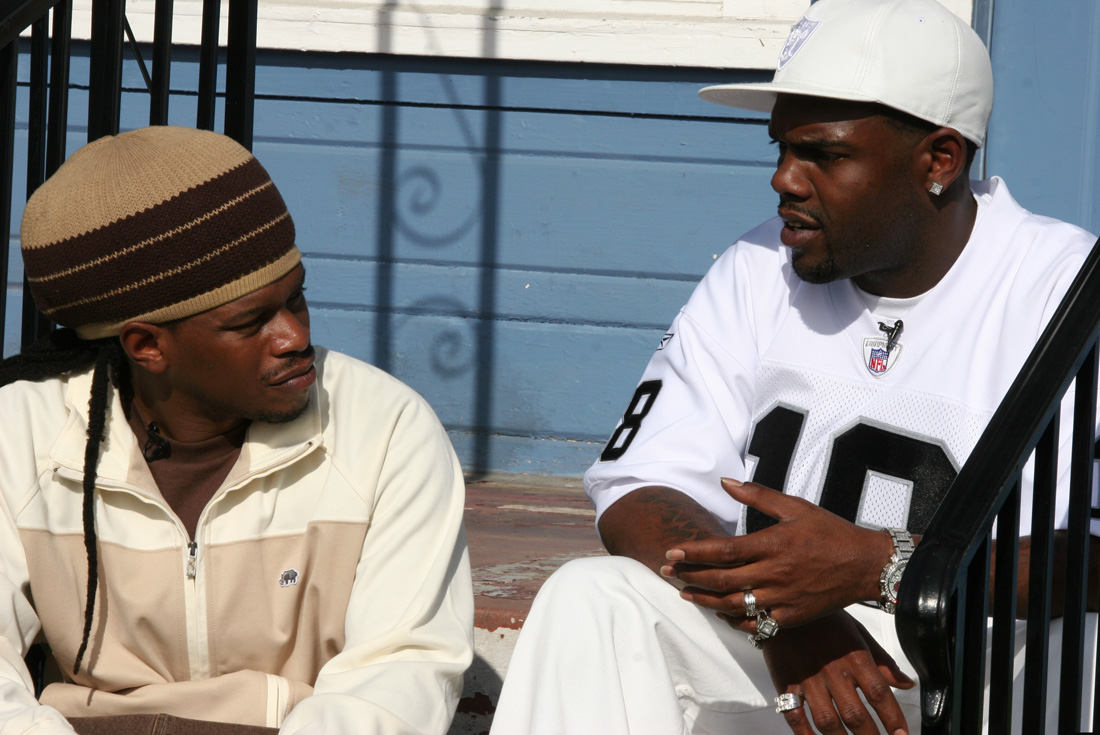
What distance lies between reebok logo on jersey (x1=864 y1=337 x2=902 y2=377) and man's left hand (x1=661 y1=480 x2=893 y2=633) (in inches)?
19.3

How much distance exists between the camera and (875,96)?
234 centimetres

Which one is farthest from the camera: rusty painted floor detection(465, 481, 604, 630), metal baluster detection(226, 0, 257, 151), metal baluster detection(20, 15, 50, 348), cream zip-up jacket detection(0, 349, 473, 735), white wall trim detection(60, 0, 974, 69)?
white wall trim detection(60, 0, 974, 69)

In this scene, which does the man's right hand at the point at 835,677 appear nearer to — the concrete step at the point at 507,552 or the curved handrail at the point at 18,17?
the concrete step at the point at 507,552

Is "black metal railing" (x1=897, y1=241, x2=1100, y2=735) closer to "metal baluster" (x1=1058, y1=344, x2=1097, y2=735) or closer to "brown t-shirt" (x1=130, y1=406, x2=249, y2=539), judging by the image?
"metal baluster" (x1=1058, y1=344, x2=1097, y2=735)

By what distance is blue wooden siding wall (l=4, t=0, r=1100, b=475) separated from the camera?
4348mm

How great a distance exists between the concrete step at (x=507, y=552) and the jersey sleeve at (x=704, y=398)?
0.42 m

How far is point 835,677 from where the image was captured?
6.48 ft

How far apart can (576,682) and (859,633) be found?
1.73 feet

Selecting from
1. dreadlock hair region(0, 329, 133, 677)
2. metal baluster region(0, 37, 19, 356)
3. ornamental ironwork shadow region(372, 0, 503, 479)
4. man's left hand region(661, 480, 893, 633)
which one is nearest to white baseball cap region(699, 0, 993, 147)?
man's left hand region(661, 480, 893, 633)

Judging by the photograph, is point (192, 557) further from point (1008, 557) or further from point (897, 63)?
point (897, 63)

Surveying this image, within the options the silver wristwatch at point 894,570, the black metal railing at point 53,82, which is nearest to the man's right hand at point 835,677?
the silver wristwatch at point 894,570

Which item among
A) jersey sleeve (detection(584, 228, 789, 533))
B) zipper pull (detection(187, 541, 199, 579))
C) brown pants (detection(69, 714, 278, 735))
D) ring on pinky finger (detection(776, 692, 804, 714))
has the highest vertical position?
jersey sleeve (detection(584, 228, 789, 533))

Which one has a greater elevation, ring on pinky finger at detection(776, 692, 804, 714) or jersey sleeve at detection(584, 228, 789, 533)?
jersey sleeve at detection(584, 228, 789, 533)

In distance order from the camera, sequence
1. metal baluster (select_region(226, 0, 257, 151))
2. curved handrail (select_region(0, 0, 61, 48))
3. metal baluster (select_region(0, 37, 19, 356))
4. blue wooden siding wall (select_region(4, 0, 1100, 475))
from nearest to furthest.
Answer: curved handrail (select_region(0, 0, 61, 48)) → metal baluster (select_region(0, 37, 19, 356)) → metal baluster (select_region(226, 0, 257, 151)) → blue wooden siding wall (select_region(4, 0, 1100, 475))
